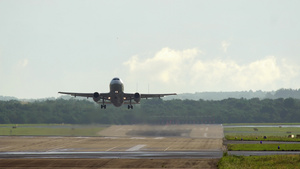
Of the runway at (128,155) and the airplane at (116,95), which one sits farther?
the airplane at (116,95)

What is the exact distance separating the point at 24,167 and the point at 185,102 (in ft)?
468

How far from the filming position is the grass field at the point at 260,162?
52.2 metres

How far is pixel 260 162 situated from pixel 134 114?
240 ft

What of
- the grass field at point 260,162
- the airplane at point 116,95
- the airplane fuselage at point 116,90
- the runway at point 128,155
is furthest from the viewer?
the airplane at point 116,95

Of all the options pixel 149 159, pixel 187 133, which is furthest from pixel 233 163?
pixel 187 133

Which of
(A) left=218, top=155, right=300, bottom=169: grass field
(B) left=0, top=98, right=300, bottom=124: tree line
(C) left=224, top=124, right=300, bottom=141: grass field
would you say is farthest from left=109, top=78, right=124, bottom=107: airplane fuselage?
(A) left=218, top=155, right=300, bottom=169: grass field

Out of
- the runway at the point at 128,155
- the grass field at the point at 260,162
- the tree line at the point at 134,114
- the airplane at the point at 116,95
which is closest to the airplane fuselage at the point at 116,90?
the airplane at the point at 116,95

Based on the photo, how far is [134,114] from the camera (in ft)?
417

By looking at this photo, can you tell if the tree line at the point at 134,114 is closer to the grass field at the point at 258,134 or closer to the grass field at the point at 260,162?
the grass field at the point at 258,134

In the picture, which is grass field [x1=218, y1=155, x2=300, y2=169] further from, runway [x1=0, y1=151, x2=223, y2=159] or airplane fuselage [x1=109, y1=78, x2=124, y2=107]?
airplane fuselage [x1=109, y1=78, x2=124, y2=107]

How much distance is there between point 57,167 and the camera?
2096 inches

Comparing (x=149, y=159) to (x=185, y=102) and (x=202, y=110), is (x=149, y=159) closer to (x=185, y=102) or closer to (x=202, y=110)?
(x=202, y=110)

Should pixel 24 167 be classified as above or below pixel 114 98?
below

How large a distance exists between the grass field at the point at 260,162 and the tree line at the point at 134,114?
66.9 meters
